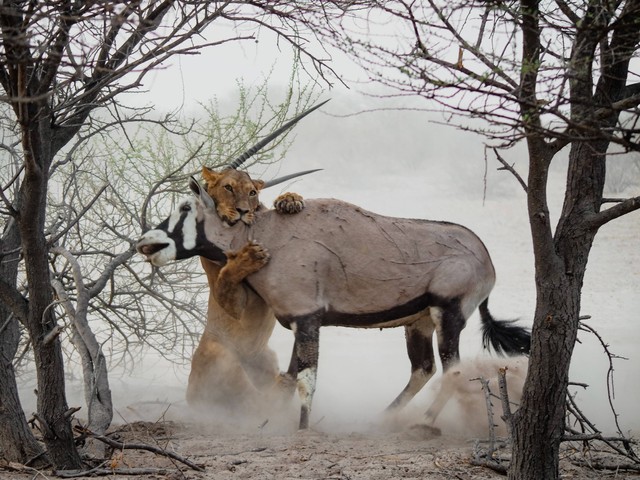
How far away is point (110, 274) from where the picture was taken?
17.3 feet

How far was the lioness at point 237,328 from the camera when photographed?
6.33m

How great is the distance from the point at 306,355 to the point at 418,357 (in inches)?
42.0

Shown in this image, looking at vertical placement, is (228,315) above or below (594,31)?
below

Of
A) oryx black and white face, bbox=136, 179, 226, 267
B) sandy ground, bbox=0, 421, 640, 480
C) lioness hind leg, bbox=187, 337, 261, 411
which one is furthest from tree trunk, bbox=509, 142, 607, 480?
lioness hind leg, bbox=187, 337, 261, 411

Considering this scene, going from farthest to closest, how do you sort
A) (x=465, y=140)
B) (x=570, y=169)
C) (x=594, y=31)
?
(x=465, y=140), (x=570, y=169), (x=594, y=31)

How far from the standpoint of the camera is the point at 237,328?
6.86 meters

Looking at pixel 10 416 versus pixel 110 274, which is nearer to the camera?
pixel 10 416

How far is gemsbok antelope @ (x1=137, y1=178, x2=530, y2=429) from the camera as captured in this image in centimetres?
618

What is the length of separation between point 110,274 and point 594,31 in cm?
331

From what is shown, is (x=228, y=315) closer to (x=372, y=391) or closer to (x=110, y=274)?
(x=110, y=274)

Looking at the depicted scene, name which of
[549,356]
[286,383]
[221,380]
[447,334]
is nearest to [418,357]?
[447,334]

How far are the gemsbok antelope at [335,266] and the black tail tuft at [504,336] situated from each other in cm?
42

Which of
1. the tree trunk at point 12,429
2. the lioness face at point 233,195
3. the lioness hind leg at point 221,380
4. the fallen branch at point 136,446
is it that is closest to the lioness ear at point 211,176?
the lioness face at point 233,195

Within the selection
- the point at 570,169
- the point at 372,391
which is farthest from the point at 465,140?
the point at 570,169
